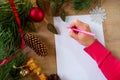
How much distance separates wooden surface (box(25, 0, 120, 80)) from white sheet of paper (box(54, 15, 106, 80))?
17 millimetres

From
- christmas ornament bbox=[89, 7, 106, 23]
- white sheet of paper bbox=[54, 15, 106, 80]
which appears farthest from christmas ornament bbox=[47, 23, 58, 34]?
christmas ornament bbox=[89, 7, 106, 23]

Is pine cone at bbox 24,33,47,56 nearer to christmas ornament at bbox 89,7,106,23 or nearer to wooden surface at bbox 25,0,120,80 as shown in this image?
wooden surface at bbox 25,0,120,80

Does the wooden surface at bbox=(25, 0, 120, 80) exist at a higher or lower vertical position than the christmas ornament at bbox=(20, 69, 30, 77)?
higher

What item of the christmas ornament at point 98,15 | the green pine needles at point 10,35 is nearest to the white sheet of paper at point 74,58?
the christmas ornament at point 98,15

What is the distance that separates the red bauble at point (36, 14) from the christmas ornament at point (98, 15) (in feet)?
0.54

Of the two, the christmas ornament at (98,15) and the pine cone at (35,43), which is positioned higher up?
the christmas ornament at (98,15)

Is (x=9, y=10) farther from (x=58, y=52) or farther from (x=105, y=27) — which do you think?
(x=105, y=27)

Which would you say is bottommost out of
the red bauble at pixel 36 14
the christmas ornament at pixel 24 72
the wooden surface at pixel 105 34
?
the christmas ornament at pixel 24 72

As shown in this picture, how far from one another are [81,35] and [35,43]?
145 mm

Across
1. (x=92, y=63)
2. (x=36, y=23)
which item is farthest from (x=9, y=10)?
(x=92, y=63)

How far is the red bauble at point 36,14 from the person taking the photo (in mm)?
827

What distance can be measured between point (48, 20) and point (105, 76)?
260mm

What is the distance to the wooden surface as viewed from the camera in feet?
2.82

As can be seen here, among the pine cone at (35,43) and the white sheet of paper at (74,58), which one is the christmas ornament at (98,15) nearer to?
the white sheet of paper at (74,58)
